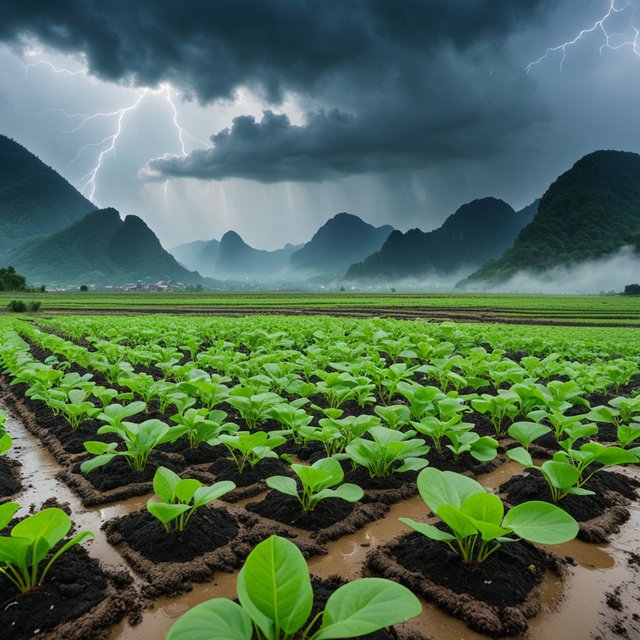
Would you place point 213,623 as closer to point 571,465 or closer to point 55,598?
point 55,598

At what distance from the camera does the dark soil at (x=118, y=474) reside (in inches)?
136

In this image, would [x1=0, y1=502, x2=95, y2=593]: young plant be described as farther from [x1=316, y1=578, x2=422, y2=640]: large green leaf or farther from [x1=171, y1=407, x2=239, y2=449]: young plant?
[x1=171, y1=407, x2=239, y2=449]: young plant

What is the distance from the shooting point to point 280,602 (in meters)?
1.47

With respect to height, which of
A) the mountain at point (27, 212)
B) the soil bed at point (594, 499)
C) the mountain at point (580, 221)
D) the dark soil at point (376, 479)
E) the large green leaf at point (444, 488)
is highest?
the mountain at point (27, 212)

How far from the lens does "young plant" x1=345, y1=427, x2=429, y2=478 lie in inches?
122

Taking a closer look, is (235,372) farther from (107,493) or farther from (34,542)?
(34,542)

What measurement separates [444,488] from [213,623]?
1327mm

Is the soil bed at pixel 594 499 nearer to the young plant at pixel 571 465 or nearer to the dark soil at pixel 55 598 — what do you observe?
the young plant at pixel 571 465

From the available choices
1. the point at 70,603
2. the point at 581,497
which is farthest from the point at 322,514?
the point at 581,497

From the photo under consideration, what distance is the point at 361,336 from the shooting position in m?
10.5

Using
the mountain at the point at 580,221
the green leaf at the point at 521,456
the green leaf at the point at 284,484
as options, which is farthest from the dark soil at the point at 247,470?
the mountain at the point at 580,221

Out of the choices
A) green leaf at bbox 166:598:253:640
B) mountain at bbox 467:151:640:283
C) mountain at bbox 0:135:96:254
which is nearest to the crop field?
green leaf at bbox 166:598:253:640

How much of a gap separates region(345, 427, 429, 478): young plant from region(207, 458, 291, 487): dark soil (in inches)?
30.1

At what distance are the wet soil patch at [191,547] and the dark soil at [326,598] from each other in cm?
32
